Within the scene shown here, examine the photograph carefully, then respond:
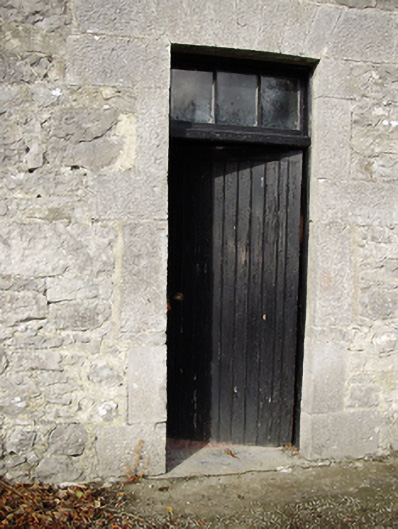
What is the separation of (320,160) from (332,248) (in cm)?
60

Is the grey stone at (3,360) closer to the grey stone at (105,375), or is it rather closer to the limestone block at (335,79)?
the grey stone at (105,375)

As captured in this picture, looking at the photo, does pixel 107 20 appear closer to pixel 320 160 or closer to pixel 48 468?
pixel 320 160

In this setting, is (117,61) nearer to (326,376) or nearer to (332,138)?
(332,138)

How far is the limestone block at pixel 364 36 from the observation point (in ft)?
9.34

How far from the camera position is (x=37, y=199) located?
2.63 m

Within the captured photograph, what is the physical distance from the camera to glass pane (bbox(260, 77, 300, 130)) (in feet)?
9.97

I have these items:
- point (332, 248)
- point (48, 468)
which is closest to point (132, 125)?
point (332, 248)

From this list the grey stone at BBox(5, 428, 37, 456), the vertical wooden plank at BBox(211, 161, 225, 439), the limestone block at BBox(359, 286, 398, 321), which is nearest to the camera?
the grey stone at BBox(5, 428, 37, 456)

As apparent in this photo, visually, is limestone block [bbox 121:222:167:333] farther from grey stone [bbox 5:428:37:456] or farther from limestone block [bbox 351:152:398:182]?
limestone block [bbox 351:152:398:182]

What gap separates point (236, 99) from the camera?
3.00m

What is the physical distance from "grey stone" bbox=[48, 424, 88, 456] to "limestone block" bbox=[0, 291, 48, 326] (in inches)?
28.6

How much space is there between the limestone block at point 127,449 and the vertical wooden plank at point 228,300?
609 mm

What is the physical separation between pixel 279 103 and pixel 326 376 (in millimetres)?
1964

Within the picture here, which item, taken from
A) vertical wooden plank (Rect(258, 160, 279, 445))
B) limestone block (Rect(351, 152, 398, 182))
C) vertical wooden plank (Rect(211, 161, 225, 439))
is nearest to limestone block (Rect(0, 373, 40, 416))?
vertical wooden plank (Rect(211, 161, 225, 439))
